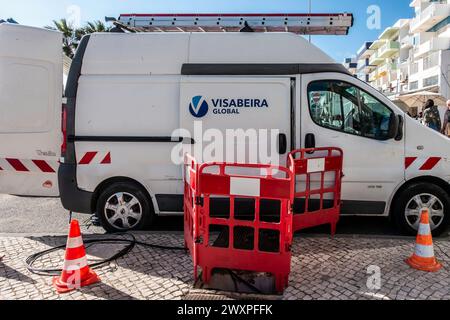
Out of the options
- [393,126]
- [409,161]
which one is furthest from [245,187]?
[409,161]

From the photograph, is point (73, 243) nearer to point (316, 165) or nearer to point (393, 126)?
point (316, 165)

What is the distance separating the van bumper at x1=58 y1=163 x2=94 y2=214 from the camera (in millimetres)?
4352

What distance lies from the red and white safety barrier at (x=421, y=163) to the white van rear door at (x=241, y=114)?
1535 mm

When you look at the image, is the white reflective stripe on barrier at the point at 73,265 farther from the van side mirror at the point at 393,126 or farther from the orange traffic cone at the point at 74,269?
the van side mirror at the point at 393,126

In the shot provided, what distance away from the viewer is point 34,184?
454 cm

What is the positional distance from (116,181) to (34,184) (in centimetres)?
116

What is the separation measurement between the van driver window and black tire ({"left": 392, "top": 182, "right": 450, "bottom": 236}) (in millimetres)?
766

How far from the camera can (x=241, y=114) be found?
4.20 meters

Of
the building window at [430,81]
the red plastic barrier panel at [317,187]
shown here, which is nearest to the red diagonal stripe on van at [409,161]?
the red plastic barrier panel at [317,187]

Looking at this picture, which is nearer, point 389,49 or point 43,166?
point 43,166

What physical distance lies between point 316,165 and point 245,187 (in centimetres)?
145

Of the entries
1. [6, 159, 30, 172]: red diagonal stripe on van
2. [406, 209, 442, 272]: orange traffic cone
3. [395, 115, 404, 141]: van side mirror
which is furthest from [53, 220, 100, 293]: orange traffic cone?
[395, 115, 404, 141]: van side mirror
